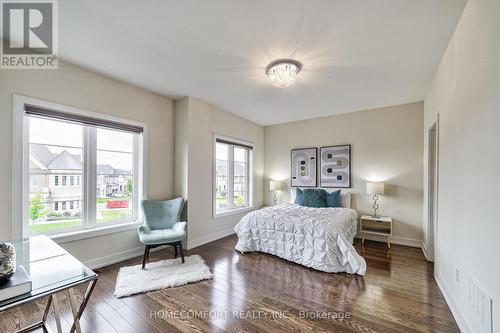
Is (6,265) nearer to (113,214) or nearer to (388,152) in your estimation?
(113,214)

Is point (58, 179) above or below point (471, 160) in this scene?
below

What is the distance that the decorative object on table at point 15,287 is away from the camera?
98 centimetres

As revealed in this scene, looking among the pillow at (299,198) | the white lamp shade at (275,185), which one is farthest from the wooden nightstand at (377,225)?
the white lamp shade at (275,185)

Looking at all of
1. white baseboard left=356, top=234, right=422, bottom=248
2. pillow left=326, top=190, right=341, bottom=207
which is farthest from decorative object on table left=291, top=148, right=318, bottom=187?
white baseboard left=356, top=234, right=422, bottom=248

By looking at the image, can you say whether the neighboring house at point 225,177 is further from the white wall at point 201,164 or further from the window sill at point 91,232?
the window sill at point 91,232

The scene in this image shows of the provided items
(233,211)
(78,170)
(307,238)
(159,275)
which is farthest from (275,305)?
(78,170)

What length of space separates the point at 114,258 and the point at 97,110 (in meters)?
2.07

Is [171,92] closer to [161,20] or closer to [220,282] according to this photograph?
[161,20]

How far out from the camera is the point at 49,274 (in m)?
1.25

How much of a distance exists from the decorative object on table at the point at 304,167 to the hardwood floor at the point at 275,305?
232cm

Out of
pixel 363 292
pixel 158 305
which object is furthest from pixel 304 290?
pixel 158 305

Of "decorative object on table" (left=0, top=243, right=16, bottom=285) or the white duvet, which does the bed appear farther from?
"decorative object on table" (left=0, top=243, right=16, bottom=285)

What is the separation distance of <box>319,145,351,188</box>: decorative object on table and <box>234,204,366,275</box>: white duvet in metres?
0.92

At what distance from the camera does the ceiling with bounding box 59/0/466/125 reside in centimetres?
177
